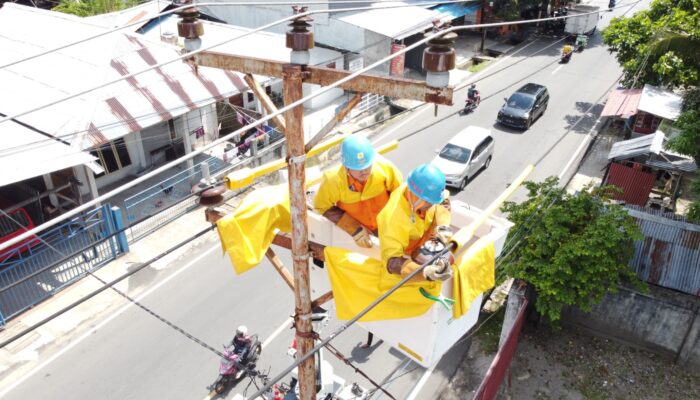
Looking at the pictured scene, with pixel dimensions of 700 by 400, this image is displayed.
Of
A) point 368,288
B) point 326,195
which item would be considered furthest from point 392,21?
point 368,288

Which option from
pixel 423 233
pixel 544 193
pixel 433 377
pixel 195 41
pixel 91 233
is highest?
pixel 195 41

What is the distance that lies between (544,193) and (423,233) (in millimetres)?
7234

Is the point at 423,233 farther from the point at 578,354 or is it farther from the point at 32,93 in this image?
the point at 32,93

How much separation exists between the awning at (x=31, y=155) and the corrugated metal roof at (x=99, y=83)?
1.02 ft

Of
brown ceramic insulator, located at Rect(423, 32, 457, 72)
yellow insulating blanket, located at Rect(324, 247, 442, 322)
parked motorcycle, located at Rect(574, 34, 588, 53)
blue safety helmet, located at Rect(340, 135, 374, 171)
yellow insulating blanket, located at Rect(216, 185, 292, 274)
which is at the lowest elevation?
parked motorcycle, located at Rect(574, 34, 588, 53)

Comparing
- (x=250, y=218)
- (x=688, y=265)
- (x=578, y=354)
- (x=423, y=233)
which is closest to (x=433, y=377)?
(x=578, y=354)

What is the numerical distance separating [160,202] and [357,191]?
12.8 m

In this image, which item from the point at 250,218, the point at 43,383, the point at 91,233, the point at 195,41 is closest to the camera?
the point at 250,218

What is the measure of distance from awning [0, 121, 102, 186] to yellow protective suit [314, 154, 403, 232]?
909 centimetres

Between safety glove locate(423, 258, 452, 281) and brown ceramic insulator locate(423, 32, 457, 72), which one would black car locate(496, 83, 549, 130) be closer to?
brown ceramic insulator locate(423, 32, 457, 72)

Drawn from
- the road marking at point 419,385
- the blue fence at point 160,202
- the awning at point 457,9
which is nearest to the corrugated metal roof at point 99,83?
the blue fence at point 160,202

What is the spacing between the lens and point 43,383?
10727mm

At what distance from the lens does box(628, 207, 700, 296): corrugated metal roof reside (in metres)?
11.0

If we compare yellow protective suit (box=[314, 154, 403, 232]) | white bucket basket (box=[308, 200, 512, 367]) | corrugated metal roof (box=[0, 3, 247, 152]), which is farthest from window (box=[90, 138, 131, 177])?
yellow protective suit (box=[314, 154, 403, 232])
